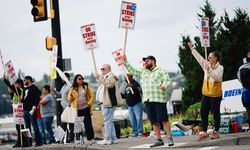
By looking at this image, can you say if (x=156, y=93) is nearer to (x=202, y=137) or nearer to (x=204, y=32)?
(x=202, y=137)

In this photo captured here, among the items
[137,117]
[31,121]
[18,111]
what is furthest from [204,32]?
[18,111]

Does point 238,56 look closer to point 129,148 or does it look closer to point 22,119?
point 22,119

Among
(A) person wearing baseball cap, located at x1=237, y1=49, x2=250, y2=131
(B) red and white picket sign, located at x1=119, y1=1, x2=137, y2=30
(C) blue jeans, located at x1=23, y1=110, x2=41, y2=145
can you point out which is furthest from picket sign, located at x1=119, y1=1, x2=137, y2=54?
(C) blue jeans, located at x1=23, y1=110, x2=41, y2=145

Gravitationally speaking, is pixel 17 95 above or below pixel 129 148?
above

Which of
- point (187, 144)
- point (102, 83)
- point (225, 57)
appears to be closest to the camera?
point (187, 144)

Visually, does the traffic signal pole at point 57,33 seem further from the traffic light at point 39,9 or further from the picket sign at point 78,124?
the picket sign at point 78,124

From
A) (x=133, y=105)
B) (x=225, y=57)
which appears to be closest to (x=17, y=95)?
(x=133, y=105)

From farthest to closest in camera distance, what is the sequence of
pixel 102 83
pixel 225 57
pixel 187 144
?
pixel 225 57 < pixel 102 83 < pixel 187 144

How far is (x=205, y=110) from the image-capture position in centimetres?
1316

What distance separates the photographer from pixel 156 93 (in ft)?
41.7

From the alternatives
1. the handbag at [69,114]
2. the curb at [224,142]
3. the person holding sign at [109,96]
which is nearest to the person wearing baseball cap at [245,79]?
the curb at [224,142]

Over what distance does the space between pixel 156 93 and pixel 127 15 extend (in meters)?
3.08

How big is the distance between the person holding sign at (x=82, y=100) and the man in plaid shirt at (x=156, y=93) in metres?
2.41

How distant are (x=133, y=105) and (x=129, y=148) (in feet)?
15.4
